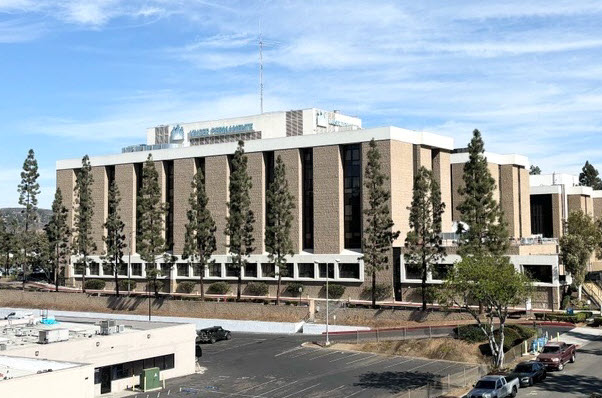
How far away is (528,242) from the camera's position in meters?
80.8

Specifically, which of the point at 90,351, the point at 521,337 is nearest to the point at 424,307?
the point at 521,337

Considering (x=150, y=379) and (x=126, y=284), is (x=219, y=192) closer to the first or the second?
(x=126, y=284)

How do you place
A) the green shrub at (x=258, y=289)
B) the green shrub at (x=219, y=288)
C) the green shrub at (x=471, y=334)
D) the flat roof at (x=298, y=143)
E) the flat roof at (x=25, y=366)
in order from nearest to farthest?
the flat roof at (x=25, y=366), the green shrub at (x=471, y=334), the flat roof at (x=298, y=143), the green shrub at (x=258, y=289), the green shrub at (x=219, y=288)

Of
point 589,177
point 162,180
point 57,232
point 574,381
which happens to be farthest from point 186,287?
point 589,177

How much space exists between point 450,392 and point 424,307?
32165mm

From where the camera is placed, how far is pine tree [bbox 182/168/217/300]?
287 feet

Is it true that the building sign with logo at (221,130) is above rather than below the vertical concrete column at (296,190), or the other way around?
above

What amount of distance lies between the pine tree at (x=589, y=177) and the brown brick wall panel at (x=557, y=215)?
60.3 m

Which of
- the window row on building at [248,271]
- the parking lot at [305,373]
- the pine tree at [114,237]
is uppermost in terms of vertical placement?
the pine tree at [114,237]

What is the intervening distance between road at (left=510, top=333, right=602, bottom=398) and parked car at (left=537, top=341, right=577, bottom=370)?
47cm

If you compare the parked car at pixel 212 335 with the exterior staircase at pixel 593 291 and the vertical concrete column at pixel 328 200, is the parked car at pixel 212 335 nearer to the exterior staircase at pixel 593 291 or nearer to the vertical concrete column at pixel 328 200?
the vertical concrete column at pixel 328 200

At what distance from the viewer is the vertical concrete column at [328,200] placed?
8625 centimetres

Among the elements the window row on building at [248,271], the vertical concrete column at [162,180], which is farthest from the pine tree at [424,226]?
the vertical concrete column at [162,180]

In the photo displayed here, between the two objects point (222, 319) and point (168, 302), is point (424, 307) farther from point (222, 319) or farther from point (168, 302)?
point (168, 302)
